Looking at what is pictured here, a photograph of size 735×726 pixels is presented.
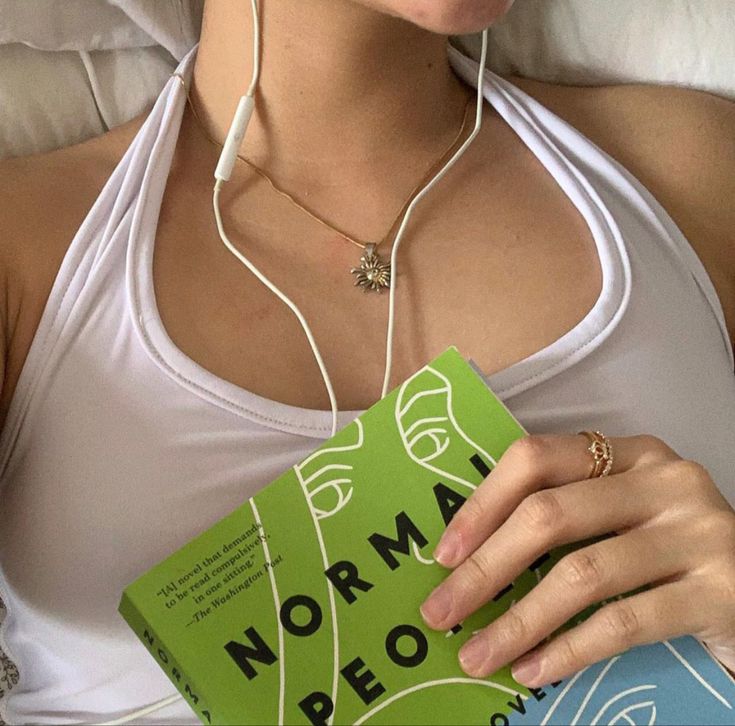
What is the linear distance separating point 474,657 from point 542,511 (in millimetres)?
100

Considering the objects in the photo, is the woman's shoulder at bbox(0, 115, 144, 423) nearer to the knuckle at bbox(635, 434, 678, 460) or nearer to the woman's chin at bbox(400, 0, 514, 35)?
the woman's chin at bbox(400, 0, 514, 35)

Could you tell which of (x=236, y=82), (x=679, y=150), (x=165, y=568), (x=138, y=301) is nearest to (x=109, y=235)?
(x=138, y=301)

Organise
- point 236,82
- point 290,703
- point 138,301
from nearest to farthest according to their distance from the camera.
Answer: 1. point 290,703
2. point 138,301
3. point 236,82

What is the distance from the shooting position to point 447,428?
0.58 metres

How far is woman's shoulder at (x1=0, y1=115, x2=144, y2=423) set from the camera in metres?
0.68

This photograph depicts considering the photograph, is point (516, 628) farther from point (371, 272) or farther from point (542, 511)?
point (371, 272)

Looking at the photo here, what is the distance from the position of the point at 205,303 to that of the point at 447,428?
0.24m

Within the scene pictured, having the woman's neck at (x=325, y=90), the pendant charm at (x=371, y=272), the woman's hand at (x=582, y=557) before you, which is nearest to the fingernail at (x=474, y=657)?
the woman's hand at (x=582, y=557)

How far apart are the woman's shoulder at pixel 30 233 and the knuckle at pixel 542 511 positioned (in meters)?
0.41

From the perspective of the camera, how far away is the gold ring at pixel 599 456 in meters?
0.60

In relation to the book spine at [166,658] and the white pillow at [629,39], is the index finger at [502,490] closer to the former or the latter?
the book spine at [166,658]

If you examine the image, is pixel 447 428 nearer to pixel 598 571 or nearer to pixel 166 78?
pixel 598 571

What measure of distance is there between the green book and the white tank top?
9 centimetres

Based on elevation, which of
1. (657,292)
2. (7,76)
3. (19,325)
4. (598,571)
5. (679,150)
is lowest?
(598,571)
